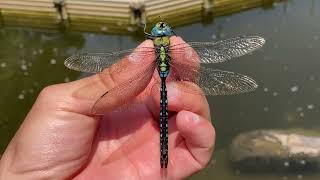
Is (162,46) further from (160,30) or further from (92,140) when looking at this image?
(92,140)

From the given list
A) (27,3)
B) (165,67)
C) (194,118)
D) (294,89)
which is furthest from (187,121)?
(27,3)

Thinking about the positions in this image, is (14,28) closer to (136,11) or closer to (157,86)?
(136,11)

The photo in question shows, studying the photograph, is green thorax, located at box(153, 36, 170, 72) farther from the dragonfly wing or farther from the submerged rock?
the submerged rock

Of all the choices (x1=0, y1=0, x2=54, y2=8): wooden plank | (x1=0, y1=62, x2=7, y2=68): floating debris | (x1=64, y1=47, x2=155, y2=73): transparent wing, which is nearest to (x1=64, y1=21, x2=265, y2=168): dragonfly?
(x1=64, y1=47, x2=155, y2=73): transparent wing

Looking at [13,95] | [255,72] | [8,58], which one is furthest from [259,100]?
[8,58]

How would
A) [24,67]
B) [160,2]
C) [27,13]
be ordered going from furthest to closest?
[27,13] → [160,2] → [24,67]
